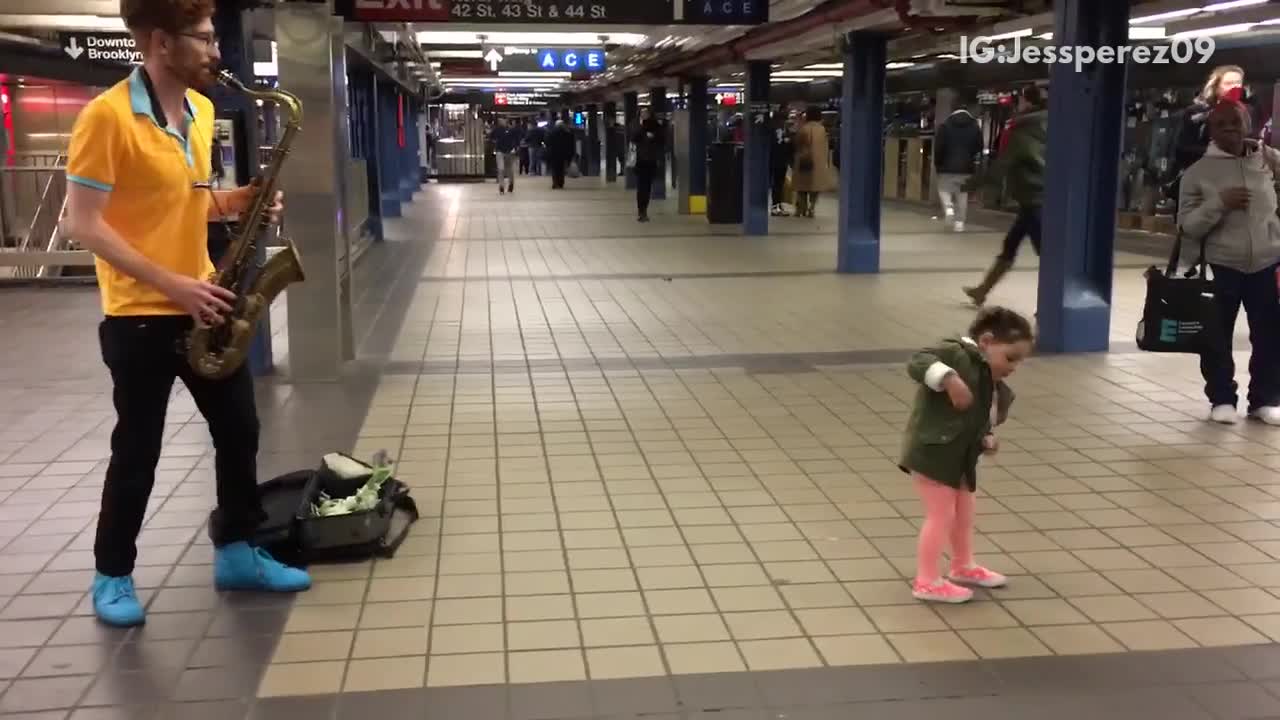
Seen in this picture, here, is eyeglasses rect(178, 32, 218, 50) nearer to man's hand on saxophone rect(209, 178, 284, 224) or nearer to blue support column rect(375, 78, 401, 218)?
man's hand on saxophone rect(209, 178, 284, 224)

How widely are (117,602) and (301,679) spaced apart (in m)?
0.74

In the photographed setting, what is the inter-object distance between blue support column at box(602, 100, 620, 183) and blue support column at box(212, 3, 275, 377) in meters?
25.5

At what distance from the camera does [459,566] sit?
4039mm

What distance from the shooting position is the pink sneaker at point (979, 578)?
380 cm

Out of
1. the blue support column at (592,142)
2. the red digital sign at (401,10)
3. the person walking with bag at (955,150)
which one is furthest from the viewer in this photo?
the blue support column at (592,142)

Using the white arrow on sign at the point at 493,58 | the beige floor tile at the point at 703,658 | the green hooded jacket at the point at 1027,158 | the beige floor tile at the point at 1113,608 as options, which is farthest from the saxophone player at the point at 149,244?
the white arrow on sign at the point at 493,58

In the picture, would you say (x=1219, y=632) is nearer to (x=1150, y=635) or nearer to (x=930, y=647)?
(x=1150, y=635)

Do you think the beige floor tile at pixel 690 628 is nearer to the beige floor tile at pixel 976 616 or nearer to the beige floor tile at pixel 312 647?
the beige floor tile at pixel 976 616

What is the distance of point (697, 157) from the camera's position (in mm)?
20188

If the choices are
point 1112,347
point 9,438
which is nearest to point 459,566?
point 9,438

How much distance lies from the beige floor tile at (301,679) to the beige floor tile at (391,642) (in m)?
0.10

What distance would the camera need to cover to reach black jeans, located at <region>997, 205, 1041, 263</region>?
9195 mm

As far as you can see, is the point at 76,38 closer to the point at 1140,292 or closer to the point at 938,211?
the point at 1140,292

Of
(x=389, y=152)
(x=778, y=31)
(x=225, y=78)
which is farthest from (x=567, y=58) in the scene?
(x=225, y=78)
